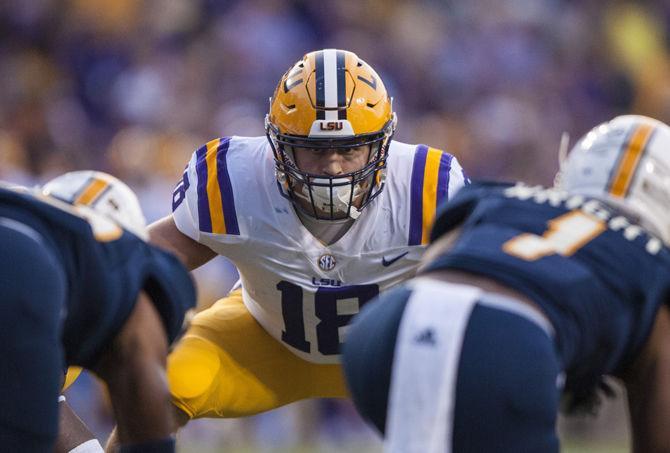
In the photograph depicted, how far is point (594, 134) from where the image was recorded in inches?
117

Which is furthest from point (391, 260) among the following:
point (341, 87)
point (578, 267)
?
point (578, 267)

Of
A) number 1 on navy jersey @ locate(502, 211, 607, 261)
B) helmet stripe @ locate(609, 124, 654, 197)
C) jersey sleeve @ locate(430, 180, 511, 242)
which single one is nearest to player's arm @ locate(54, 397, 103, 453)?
jersey sleeve @ locate(430, 180, 511, 242)

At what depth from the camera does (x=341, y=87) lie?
3.96 m

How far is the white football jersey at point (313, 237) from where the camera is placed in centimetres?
398

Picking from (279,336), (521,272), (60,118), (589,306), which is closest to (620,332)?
(589,306)

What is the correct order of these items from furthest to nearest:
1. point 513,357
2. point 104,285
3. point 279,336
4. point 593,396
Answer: point 279,336, point 593,396, point 104,285, point 513,357

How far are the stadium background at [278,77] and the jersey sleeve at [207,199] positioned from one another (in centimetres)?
302

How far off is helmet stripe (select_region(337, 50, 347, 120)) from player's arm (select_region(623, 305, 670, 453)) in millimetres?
1509

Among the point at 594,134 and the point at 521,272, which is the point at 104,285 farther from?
the point at 594,134

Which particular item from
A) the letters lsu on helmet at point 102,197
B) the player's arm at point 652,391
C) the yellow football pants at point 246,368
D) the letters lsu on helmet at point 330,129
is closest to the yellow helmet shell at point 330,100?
the letters lsu on helmet at point 330,129

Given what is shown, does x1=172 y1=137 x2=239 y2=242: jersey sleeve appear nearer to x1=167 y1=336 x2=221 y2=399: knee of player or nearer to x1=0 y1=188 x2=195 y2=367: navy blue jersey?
x1=167 y1=336 x2=221 y2=399: knee of player

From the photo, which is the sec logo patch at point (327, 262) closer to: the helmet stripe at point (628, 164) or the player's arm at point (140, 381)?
the player's arm at point (140, 381)

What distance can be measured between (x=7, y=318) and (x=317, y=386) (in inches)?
76.5

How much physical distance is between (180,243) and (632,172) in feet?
5.69
